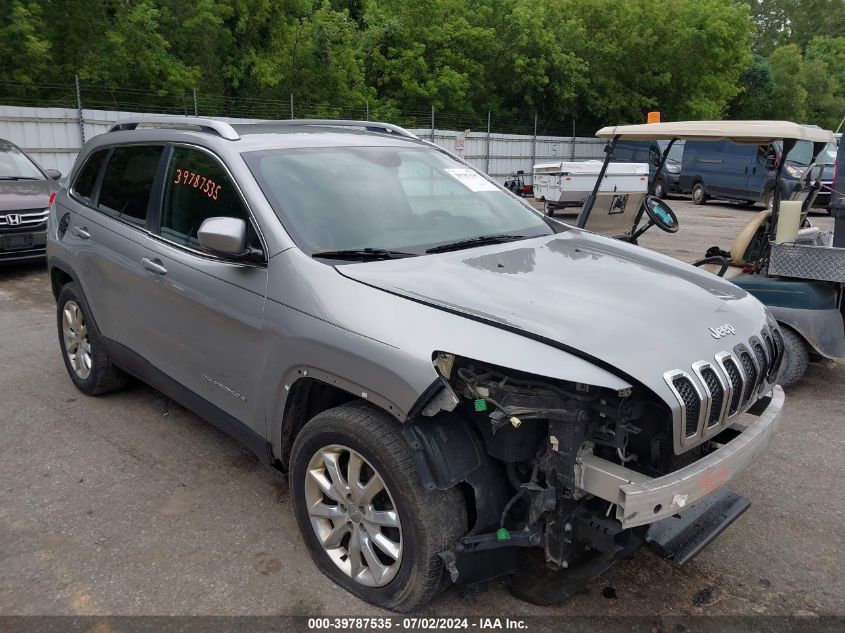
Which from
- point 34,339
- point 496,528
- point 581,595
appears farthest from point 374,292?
point 34,339

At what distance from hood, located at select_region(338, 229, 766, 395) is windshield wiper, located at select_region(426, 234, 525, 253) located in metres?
0.07

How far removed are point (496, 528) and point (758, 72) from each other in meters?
46.2

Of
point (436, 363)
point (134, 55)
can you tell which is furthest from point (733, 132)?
point (134, 55)

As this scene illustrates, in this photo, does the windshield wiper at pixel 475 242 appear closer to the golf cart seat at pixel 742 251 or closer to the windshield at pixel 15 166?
the golf cart seat at pixel 742 251

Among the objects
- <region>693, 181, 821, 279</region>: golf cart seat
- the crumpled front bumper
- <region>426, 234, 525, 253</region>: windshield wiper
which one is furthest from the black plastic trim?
<region>693, 181, 821, 279</region>: golf cart seat

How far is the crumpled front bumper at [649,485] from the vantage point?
233 centimetres

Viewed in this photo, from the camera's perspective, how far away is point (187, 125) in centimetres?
402

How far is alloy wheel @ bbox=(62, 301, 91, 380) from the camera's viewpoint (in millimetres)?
4898

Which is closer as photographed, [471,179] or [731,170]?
[471,179]

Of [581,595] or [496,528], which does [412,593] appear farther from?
[581,595]

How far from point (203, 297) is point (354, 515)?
133 centimetres

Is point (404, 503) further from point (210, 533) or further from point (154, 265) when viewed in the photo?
point (154, 265)

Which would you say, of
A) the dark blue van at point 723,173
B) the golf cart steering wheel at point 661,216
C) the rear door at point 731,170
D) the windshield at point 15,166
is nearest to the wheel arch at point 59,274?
the golf cart steering wheel at point 661,216

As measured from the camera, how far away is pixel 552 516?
2531 millimetres
